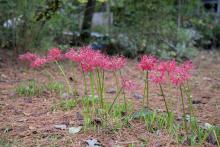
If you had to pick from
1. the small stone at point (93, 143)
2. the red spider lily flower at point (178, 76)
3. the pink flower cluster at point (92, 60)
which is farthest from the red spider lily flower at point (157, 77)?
the small stone at point (93, 143)

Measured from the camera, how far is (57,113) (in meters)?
3.47

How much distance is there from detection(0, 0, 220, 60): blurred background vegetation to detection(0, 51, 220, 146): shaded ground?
1.96 feet

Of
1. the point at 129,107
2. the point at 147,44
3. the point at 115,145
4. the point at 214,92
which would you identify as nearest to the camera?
the point at 115,145

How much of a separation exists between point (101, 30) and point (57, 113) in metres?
7.18

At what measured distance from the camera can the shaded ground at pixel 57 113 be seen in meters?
2.72

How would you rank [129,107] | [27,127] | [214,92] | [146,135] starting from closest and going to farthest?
[146,135], [27,127], [129,107], [214,92]

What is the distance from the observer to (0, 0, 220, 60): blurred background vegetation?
6.29m

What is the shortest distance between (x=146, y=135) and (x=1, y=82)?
9.61ft

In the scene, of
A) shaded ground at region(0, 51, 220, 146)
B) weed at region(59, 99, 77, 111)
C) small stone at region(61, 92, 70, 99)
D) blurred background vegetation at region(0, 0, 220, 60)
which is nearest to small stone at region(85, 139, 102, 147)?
shaded ground at region(0, 51, 220, 146)

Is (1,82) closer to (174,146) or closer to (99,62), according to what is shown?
(99,62)

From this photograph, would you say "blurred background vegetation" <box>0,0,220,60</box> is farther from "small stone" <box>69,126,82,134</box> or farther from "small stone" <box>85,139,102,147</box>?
"small stone" <box>85,139,102,147</box>

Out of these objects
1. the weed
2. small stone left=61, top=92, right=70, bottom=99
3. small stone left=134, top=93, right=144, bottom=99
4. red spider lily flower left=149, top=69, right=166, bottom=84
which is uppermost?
red spider lily flower left=149, top=69, right=166, bottom=84

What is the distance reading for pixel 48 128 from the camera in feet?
9.68

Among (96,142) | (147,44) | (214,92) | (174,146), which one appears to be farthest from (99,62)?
(147,44)
